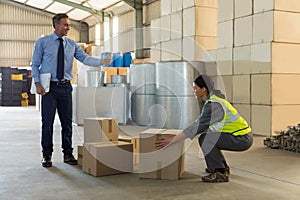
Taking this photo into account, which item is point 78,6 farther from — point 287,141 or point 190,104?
point 287,141

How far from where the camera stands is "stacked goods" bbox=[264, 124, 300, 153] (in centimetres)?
511

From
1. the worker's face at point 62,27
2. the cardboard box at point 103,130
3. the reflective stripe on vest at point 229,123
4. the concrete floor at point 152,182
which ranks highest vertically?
the worker's face at point 62,27

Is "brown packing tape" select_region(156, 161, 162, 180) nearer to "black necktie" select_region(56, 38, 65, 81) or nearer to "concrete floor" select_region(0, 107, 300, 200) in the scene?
"concrete floor" select_region(0, 107, 300, 200)

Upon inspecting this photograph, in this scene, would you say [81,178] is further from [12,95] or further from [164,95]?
[12,95]

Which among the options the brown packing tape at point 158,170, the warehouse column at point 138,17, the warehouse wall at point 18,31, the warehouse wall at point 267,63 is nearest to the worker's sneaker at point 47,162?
the brown packing tape at point 158,170

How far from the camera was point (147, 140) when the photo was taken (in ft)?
11.5

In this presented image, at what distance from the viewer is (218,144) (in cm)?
341

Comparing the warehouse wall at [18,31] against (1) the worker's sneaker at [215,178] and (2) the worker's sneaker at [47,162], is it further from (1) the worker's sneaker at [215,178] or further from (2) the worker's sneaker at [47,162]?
(1) the worker's sneaker at [215,178]

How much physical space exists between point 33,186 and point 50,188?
0.17 m

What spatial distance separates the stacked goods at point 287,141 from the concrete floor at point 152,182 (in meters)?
0.36

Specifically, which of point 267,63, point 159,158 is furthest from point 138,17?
point 159,158

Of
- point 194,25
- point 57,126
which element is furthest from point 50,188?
point 194,25

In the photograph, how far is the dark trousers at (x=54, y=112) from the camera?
4.02 m

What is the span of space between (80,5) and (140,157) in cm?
1592
